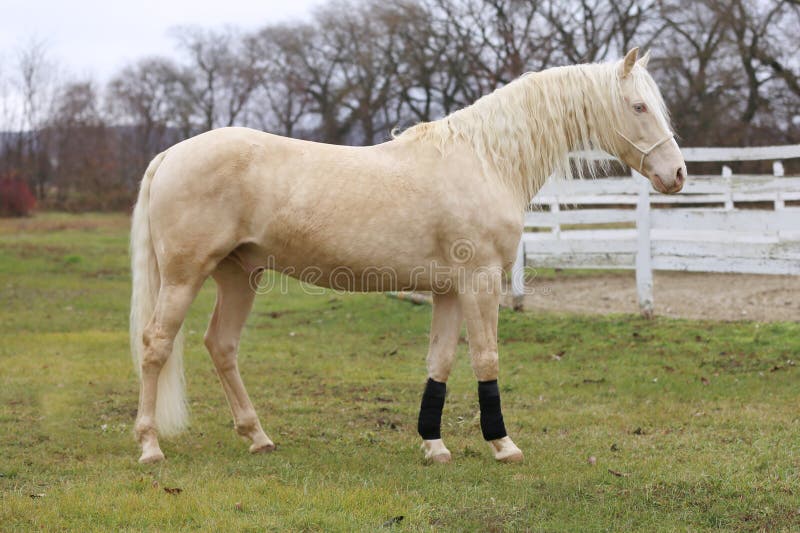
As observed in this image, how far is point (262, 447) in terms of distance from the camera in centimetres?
466

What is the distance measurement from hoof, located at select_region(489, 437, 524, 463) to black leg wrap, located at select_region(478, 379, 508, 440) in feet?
0.13

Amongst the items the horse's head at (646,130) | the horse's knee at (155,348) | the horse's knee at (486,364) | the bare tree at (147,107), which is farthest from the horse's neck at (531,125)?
the bare tree at (147,107)

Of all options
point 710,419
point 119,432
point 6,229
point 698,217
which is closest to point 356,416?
point 119,432

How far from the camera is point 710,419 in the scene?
5.20 m

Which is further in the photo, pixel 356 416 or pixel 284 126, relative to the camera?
pixel 284 126

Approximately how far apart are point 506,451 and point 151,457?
2017 millimetres

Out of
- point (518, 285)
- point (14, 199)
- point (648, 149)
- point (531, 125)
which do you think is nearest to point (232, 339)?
point (531, 125)

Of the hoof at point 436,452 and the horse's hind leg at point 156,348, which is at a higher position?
the horse's hind leg at point 156,348

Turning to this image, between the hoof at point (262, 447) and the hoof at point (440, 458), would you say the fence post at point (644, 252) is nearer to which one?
the hoof at point (440, 458)

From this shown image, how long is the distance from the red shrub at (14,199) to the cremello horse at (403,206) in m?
30.2

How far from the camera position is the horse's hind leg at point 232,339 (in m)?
4.71

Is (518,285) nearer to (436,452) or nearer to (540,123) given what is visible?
(540,123)

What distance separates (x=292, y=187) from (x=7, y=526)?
2138mm

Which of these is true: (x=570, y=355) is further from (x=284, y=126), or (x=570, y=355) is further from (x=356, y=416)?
(x=284, y=126)
